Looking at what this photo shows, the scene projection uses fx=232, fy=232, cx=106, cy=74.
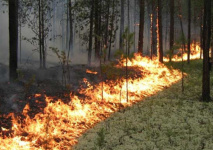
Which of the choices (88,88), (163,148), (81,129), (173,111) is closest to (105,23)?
(88,88)

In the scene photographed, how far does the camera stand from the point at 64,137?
21.6ft

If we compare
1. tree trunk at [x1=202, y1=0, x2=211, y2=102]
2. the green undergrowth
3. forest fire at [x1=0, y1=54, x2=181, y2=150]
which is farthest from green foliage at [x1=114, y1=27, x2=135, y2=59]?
tree trunk at [x1=202, y1=0, x2=211, y2=102]

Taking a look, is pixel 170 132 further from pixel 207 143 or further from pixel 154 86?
pixel 154 86

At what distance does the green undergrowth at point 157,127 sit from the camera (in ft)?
20.1

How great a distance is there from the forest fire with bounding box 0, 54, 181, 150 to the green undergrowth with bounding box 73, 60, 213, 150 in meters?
0.48

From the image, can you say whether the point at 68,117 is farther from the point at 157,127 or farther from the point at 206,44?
the point at 206,44

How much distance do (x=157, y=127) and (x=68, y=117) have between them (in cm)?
298

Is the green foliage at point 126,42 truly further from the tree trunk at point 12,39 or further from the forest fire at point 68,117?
the tree trunk at point 12,39

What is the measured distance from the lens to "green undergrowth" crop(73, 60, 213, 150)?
614cm

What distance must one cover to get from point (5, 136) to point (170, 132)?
4.60 metres

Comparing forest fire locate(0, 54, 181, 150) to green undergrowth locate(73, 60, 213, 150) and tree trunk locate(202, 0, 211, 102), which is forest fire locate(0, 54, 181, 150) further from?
tree trunk locate(202, 0, 211, 102)

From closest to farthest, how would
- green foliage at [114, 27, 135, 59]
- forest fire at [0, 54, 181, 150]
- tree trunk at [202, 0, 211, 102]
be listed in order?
forest fire at [0, 54, 181, 150]
tree trunk at [202, 0, 211, 102]
green foliage at [114, 27, 135, 59]

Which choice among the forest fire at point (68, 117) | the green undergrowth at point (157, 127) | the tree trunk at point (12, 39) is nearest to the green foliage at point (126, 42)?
the forest fire at point (68, 117)

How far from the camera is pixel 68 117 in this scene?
7926 mm
